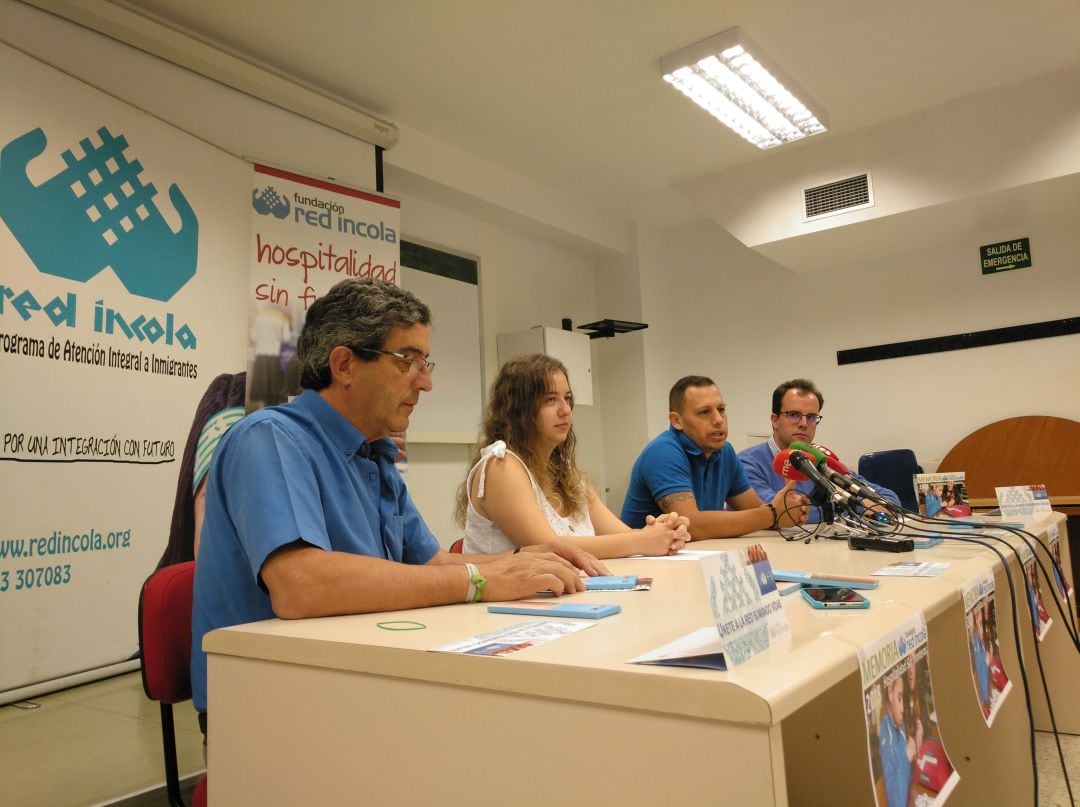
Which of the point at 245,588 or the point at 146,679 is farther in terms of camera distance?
the point at 146,679

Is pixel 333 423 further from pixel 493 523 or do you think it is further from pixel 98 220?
pixel 98 220

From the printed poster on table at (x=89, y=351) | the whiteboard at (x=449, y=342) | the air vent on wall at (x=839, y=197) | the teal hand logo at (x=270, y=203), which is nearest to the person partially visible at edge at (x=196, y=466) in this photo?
the printed poster on table at (x=89, y=351)

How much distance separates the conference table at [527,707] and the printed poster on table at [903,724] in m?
0.02

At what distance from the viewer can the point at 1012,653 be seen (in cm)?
167

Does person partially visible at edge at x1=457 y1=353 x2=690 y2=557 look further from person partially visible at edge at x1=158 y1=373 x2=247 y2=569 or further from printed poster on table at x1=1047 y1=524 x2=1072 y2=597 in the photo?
person partially visible at edge at x1=158 y1=373 x2=247 y2=569

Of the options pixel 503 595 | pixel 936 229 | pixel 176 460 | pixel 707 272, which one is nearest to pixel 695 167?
pixel 707 272

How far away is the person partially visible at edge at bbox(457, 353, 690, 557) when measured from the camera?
1.74 meters

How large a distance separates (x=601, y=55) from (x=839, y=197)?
1764 mm

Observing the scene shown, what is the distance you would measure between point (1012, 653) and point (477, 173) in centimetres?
380

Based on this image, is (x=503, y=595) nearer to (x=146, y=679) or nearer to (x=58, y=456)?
(x=146, y=679)

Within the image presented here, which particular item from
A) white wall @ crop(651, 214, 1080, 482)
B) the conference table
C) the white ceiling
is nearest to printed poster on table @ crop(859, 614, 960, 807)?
the conference table

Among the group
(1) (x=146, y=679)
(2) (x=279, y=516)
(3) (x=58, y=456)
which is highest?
(3) (x=58, y=456)

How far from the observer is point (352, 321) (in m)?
1.31

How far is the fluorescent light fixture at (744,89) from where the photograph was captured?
343cm
